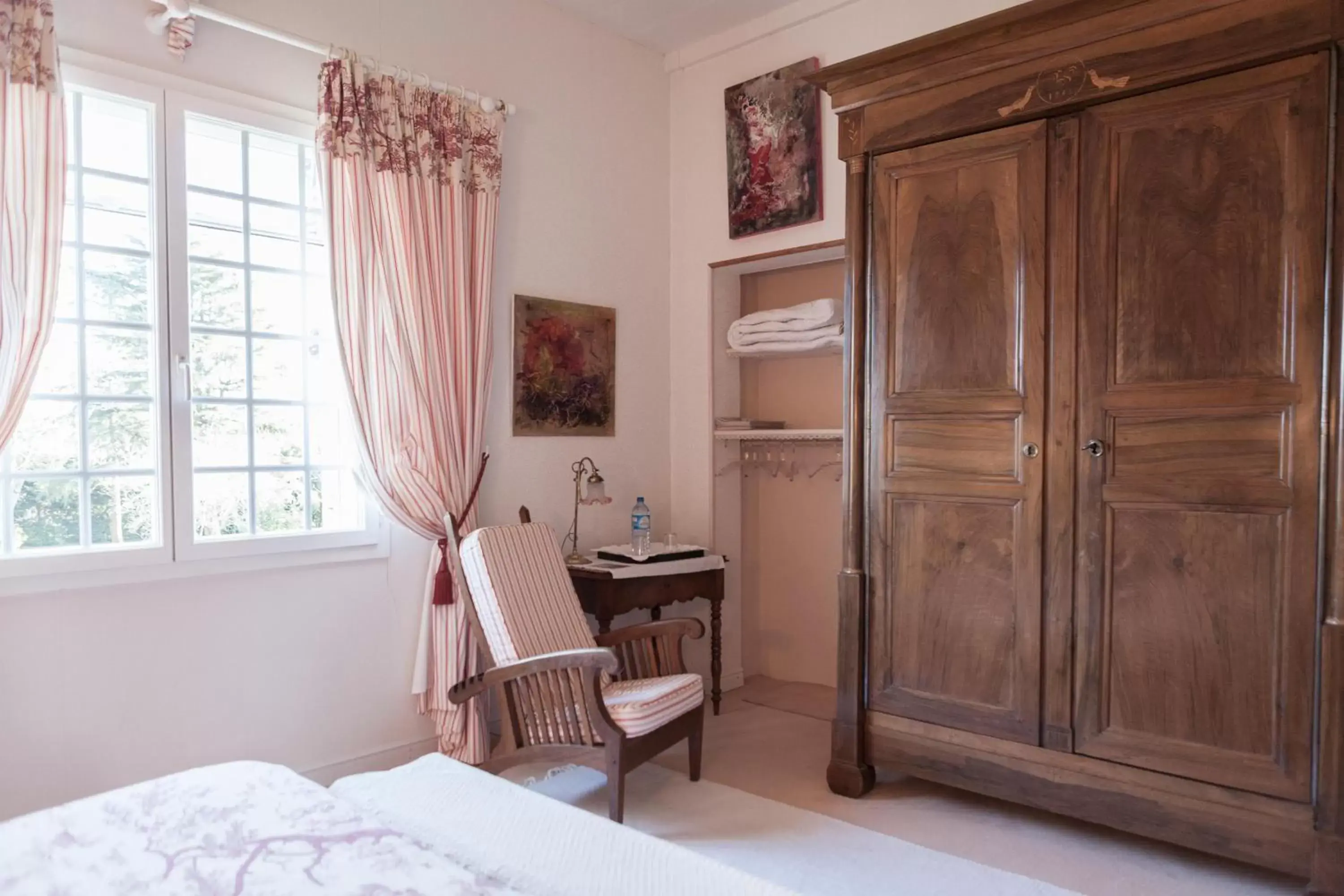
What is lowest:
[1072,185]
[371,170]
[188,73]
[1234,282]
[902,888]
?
[902,888]

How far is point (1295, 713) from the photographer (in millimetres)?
2262

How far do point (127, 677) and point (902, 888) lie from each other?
7.81 feet

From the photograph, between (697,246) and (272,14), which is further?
(697,246)

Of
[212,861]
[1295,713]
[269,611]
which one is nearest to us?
[212,861]

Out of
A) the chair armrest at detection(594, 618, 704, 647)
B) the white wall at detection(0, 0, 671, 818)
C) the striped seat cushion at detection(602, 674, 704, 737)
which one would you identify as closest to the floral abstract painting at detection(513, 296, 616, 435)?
the white wall at detection(0, 0, 671, 818)

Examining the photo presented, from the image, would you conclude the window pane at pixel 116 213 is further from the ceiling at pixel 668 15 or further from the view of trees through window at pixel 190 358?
the ceiling at pixel 668 15

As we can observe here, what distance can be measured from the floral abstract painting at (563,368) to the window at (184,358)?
830 millimetres

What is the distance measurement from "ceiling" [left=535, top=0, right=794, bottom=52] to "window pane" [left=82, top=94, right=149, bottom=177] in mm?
1874

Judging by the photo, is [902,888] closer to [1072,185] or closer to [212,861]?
[212,861]

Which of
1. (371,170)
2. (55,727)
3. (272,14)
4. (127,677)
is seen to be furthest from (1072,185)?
(55,727)

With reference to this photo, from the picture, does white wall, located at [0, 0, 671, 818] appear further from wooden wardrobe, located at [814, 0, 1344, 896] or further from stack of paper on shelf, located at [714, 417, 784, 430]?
wooden wardrobe, located at [814, 0, 1344, 896]

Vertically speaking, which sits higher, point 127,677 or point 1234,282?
point 1234,282

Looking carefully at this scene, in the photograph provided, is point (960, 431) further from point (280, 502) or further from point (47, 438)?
point (47, 438)

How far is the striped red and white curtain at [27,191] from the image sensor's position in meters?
2.33
